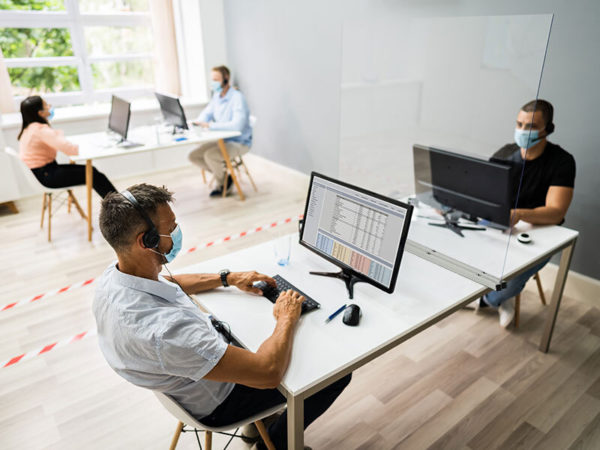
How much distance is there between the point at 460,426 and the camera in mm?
2168

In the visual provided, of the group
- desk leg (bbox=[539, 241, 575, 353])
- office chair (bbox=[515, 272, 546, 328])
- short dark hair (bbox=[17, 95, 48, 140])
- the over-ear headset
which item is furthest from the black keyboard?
short dark hair (bbox=[17, 95, 48, 140])

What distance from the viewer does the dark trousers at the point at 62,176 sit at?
390cm

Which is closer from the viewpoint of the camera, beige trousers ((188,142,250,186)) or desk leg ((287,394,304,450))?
desk leg ((287,394,304,450))

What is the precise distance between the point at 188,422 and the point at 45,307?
211 centimetres

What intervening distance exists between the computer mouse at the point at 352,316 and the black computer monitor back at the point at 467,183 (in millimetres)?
994

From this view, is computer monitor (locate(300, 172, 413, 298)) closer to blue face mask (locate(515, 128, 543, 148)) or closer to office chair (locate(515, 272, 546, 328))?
blue face mask (locate(515, 128, 543, 148))

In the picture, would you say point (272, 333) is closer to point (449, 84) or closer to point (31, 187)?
point (449, 84)

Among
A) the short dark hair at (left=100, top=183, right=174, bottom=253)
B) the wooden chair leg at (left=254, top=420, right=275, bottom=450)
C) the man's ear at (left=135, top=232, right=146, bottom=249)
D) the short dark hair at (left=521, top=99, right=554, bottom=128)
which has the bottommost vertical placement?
the wooden chair leg at (left=254, top=420, right=275, bottom=450)

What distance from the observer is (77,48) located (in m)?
5.48

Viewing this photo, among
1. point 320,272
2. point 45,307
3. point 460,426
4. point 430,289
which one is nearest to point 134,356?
point 320,272

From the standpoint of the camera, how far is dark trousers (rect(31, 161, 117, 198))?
3.90m

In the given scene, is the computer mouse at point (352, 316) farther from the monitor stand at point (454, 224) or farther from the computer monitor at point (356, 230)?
the monitor stand at point (454, 224)

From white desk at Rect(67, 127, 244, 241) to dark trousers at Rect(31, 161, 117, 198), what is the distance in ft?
0.27

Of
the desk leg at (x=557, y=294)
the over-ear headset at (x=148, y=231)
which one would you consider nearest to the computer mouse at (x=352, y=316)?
the over-ear headset at (x=148, y=231)
